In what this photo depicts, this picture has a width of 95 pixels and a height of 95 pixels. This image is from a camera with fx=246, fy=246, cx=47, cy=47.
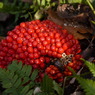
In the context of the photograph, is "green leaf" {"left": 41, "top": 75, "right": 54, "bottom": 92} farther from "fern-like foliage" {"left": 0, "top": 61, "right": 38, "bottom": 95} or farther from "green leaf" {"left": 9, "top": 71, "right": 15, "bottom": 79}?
"green leaf" {"left": 9, "top": 71, "right": 15, "bottom": 79}

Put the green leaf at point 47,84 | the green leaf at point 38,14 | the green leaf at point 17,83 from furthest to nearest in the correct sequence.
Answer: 1. the green leaf at point 38,14
2. the green leaf at point 17,83
3. the green leaf at point 47,84

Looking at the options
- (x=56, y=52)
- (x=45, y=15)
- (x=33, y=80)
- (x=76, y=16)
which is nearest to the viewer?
(x=33, y=80)

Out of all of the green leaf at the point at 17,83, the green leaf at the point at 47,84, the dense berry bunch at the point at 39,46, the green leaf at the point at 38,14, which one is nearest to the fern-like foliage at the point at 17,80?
the green leaf at the point at 17,83

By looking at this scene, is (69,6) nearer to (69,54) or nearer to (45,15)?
(45,15)

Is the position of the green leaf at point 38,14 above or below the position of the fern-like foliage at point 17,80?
above

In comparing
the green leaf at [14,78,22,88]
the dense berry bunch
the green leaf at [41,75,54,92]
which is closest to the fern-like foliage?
the green leaf at [14,78,22,88]

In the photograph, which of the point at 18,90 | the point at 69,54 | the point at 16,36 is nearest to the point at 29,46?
the point at 16,36

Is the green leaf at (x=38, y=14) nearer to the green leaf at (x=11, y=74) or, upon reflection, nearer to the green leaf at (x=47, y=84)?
Answer: the green leaf at (x=11, y=74)
